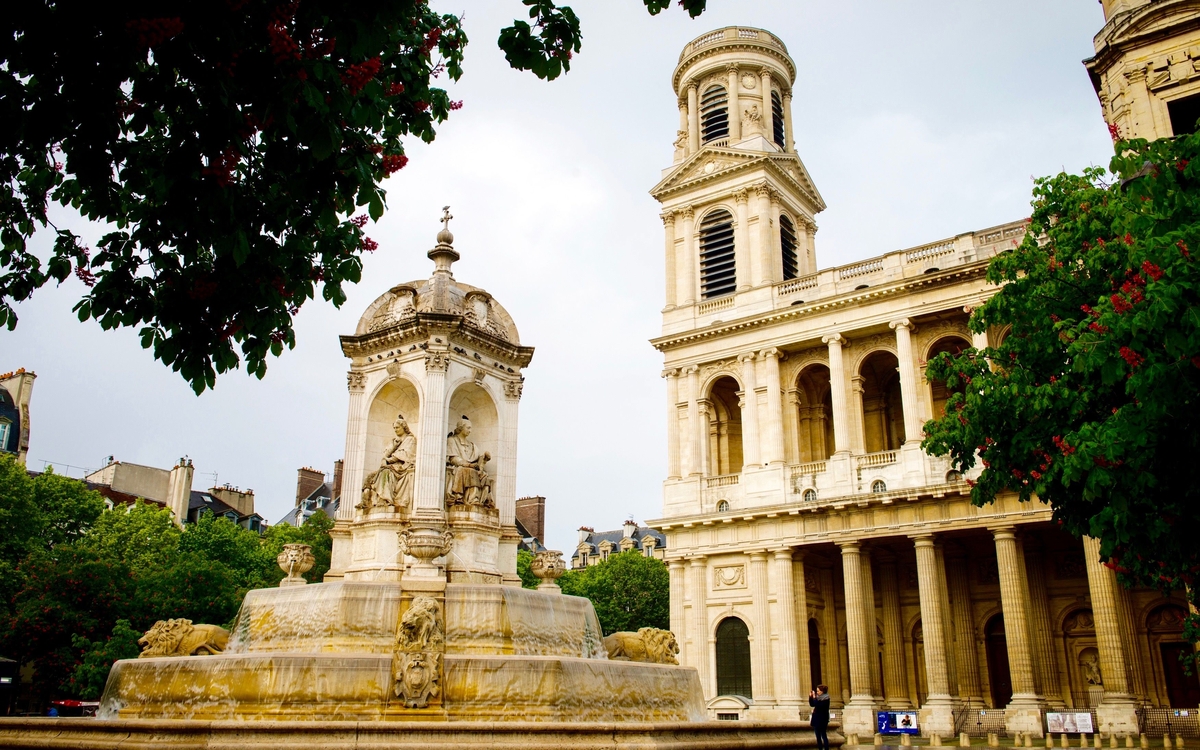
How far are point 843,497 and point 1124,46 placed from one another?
1635 cm

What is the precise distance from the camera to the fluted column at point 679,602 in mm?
36156

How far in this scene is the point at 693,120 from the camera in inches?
1759

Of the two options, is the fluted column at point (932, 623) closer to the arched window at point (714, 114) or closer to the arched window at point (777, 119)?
the arched window at point (714, 114)

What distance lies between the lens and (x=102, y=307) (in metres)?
6.17

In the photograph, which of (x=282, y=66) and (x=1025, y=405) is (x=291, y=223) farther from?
(x=1025, y=405)

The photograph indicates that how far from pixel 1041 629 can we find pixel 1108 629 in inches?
161

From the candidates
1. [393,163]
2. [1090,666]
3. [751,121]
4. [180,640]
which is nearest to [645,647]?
[180,640]

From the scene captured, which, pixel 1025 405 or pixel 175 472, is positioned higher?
pixel 175 472

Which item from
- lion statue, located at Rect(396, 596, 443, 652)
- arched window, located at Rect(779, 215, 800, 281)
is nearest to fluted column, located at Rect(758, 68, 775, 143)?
arched window, located at Rect(779, 215, 800, 281)

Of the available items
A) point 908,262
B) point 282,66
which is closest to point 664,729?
point 282,66

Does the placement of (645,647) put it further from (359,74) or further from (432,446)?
(359,74)

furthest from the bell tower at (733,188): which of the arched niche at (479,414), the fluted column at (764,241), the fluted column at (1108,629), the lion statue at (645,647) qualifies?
the lion statue at (645,647)

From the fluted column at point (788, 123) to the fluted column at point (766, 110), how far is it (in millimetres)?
1288

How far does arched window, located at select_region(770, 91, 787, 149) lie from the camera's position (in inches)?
1761
